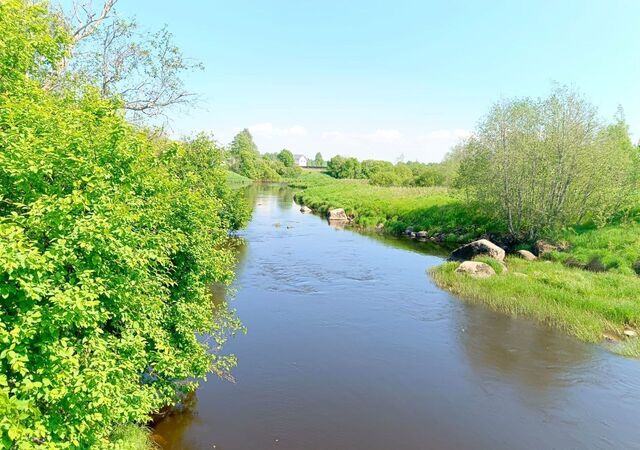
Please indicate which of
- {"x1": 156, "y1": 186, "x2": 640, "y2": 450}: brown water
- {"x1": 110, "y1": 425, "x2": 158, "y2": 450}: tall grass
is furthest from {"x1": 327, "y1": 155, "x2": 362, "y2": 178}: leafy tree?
{"x1": 110, "y1": 425, "x2": 158, "y2": 450}: tall grass

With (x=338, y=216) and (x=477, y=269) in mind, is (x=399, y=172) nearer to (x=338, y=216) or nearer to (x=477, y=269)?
(x=338, y=216)

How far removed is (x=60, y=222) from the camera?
6.84m

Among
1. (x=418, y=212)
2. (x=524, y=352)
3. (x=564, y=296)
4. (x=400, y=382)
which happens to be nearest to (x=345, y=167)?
(x=418, y=212)

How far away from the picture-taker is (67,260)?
690 cm

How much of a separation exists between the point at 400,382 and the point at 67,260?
12.4m

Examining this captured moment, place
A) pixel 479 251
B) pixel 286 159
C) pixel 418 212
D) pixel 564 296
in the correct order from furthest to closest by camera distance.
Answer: pixel 286 159, pixel 418 212, pixel 479 251, pixel 564 296

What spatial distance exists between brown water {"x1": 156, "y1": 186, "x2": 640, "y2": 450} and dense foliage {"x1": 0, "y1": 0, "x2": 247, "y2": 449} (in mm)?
4103

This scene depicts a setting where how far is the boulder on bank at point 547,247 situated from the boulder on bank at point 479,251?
11.5 ft

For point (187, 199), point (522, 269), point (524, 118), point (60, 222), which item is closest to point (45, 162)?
point (60, 222)

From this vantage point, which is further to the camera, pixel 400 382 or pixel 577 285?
pixel 577 285

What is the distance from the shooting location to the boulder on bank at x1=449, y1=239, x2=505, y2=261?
106ft

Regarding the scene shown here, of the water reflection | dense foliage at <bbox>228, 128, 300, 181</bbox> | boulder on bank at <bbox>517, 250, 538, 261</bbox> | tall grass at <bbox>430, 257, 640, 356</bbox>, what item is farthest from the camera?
dense foliage at <bbox>228, 128, 300, 181</bbox>

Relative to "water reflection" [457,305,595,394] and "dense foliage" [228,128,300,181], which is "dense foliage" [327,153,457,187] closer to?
"dense foliage" [228,128,300,181]

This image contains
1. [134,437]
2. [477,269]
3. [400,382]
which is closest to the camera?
[134,437]
